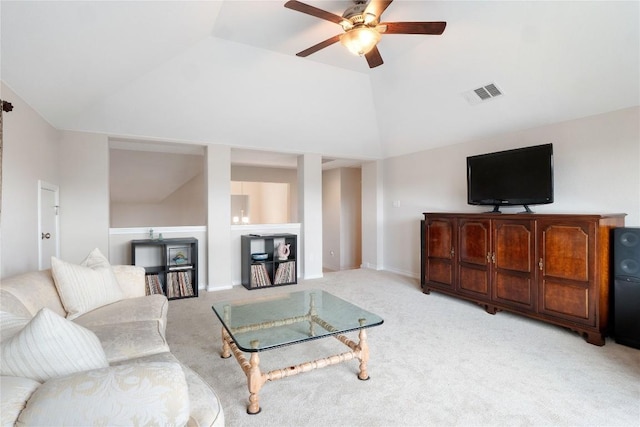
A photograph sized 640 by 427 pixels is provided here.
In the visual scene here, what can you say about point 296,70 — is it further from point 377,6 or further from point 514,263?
point 514,263

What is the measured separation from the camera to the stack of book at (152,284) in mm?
4133

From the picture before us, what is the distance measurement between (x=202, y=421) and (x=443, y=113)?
428 centimetres

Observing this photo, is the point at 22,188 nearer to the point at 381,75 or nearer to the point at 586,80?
the point at 381,75

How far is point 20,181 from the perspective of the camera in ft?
8.38

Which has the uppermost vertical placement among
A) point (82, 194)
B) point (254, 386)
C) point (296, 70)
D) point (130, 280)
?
point (296, 70)

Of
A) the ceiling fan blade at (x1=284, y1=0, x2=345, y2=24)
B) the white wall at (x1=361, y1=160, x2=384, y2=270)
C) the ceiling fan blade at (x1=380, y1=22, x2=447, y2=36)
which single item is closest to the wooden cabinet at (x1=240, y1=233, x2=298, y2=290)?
the white wall at (x1=361, y1=160, x2=384, y2=270)

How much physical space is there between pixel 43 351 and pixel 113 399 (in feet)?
1.15

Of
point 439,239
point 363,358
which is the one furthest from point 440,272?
point 363,358

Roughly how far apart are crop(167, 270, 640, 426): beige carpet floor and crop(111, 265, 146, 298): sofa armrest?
0.54 m

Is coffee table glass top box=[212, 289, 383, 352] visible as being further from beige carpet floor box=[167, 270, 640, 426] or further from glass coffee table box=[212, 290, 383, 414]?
beige carpet floor box=[167, 270, 640, 426]

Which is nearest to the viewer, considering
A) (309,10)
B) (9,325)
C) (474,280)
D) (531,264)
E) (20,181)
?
(9,325)

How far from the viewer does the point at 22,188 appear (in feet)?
8.53

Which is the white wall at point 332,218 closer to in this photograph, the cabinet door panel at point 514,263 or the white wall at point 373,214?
the white wall at point 373,214

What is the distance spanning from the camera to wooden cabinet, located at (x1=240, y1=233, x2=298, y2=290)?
4.76 m
